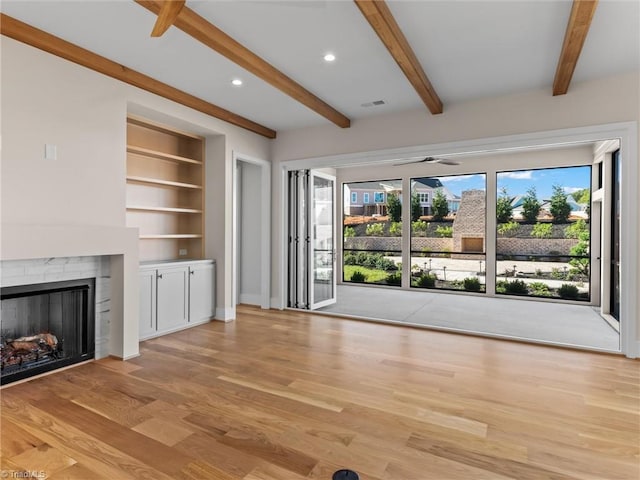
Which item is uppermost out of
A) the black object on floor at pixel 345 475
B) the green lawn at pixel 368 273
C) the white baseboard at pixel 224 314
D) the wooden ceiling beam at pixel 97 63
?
the wooden ceiling beam at pixel 97 63

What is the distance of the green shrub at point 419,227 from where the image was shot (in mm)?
8652

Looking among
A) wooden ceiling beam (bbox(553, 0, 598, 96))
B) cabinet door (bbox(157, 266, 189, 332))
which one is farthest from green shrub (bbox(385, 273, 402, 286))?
wooden ceiling beam (bbox(553, 0, 598, 96))

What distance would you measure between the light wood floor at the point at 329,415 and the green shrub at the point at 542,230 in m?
4.17

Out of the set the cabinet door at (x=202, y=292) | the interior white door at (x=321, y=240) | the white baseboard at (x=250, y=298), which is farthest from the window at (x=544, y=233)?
the cabinet door at (x=202, y=292)

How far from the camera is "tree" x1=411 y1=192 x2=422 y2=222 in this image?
8727 millimetres

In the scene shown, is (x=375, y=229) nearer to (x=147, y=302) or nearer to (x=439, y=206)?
(x=439, y=206)

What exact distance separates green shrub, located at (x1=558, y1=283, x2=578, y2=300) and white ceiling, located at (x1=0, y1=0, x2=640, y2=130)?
15.1 feet

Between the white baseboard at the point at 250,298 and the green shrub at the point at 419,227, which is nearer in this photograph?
the white baseboard at the point at 250,298

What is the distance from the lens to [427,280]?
8.50m

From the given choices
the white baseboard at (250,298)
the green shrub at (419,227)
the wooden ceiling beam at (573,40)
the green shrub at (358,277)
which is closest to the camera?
the wooden ceiling beam at (573,40)

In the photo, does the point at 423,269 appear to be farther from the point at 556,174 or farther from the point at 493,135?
the point at 493,135

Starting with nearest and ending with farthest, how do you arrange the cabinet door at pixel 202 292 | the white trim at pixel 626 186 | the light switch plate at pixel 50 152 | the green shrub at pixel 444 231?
1. the light switch plate at pixel 50 152
2. the white trim at pixel 626 186
3. the cabinet door at pixel 202 292
4. the green shrub at pixel 444 231

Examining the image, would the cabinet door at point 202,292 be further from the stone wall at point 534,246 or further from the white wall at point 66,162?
the stone wall at point 534,246

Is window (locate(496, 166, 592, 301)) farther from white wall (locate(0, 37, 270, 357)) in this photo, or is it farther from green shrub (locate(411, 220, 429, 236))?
white wall (locate(0, 37, 270, 357))
